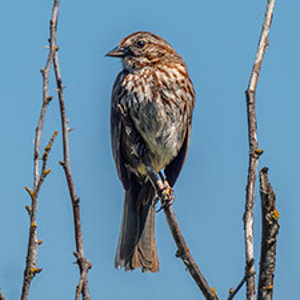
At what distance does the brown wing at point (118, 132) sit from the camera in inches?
200

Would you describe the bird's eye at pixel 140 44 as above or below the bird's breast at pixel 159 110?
above

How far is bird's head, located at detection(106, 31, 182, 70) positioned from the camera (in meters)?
5.33

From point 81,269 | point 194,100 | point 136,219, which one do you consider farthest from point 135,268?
point 81,269

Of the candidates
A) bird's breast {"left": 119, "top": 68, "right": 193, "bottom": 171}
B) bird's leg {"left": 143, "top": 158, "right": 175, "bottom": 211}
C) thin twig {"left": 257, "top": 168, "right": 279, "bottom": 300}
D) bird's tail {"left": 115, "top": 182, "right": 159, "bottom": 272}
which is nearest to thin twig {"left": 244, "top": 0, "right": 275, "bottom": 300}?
thin twig {"left": 257, "top": 168, "right": 279, "bottom": 300}

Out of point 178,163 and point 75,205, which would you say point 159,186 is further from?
point 178,163

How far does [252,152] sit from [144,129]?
243 centimetres

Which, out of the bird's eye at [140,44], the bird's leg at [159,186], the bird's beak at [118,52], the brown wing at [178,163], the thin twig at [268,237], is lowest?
the thin twig at [268,237]

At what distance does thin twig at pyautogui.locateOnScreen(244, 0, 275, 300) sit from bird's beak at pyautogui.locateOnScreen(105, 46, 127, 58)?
2.45m

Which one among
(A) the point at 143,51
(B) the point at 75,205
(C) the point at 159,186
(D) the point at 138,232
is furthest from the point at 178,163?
(B) the point at 75,205

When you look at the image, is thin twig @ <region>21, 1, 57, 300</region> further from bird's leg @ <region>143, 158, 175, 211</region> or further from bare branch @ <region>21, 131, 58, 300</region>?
bird's leg @ <region>143, 158, 175, 211</region>

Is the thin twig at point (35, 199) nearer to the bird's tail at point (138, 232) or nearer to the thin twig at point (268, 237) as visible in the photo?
the thin twig at point (268, 237)

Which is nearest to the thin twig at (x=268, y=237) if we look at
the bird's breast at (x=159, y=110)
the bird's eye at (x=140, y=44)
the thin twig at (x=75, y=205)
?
the thin twig at (x=75, y=205)

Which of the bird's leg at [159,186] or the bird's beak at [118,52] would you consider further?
the bird's beak at [118,52]

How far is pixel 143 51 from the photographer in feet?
17.8
